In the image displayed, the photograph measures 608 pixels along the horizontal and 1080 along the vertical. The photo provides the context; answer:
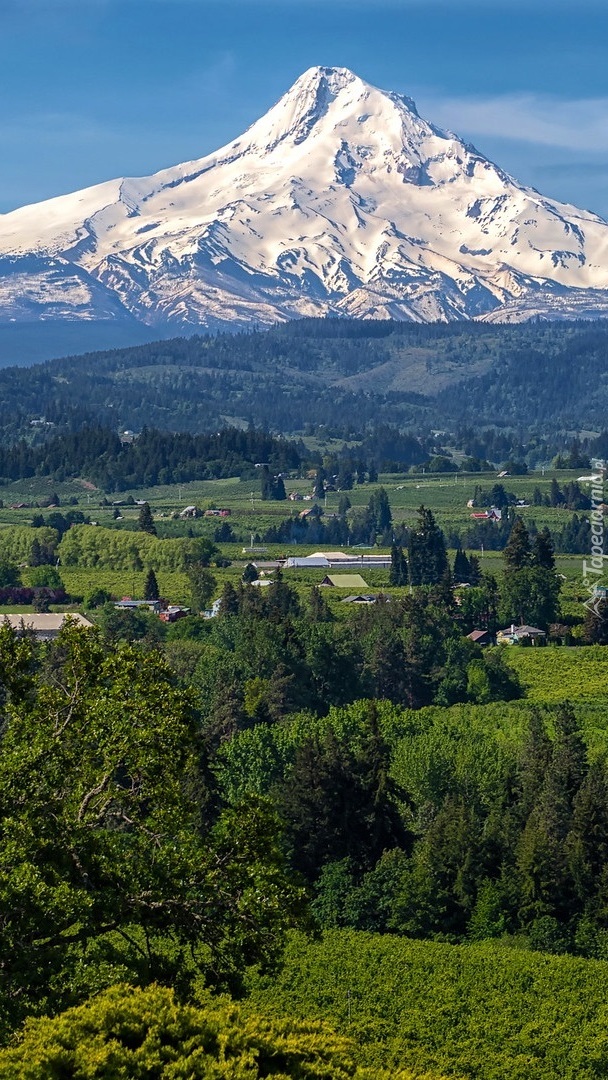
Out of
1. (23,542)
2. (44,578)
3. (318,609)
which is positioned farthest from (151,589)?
(23,542)

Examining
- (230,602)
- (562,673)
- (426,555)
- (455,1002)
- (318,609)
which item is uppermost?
(426,555)

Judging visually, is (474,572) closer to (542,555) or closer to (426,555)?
(426,555)

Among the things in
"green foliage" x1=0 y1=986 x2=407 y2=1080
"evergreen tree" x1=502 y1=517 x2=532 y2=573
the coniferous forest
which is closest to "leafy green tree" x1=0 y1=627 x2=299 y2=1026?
the coniferous forest

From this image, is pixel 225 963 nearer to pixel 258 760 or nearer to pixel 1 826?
pixel 1 826

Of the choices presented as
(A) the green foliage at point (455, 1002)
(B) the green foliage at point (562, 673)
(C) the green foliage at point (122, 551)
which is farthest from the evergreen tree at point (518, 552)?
(A) the green foliage at point (455, 1002)

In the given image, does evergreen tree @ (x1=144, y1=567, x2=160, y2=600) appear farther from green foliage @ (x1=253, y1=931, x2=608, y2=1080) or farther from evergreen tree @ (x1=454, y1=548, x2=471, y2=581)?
green foliage @ (x1=253, y1=931, x2=608, y2=1080)

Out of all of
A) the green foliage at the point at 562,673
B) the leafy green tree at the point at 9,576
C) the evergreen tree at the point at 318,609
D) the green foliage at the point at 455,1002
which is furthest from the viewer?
the leafy green tree at the point at 9,576

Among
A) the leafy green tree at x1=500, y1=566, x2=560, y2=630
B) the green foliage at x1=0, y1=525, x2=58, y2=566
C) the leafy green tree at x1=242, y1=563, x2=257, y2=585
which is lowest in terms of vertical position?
the leafy green tree at x1=500, y1=566, x2=560, y2=630

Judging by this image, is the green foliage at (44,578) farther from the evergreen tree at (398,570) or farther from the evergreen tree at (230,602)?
the evergreen tree at (398,570)

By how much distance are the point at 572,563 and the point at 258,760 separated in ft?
288

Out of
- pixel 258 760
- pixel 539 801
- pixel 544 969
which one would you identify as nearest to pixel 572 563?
pixel 258 760

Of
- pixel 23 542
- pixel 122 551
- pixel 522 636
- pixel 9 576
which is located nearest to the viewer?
pixel 522 636

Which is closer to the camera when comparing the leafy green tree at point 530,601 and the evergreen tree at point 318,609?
the evergreen tree at point 318,609

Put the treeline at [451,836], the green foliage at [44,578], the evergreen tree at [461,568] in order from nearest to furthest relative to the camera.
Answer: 1. the treeline at [451,836]
2. the green foliage at [44,578]
3. the evergreen tree at [461,568]
